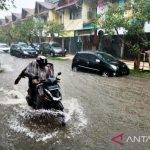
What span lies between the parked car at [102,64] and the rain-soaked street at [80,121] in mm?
4607

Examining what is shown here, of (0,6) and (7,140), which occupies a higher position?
A: (0,6)

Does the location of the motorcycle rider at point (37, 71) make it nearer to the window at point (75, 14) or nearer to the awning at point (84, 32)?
the awning at point (84, 32)

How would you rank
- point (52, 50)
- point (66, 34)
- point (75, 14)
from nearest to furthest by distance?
point (52, 50)
point (66, 34)
point (75, 14)

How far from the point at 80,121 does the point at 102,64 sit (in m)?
10.3

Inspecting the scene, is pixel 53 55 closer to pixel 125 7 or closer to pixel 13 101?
pixel 125 7

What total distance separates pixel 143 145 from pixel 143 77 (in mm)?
12078

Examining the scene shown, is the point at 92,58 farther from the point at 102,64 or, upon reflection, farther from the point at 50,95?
the point at 50,95

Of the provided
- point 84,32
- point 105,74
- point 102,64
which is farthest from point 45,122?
point 84,32

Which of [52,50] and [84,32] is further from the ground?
[84,32]

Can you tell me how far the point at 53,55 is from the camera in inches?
1404

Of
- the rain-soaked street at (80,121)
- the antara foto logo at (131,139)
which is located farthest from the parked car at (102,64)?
the antara foto logo at (131,139)

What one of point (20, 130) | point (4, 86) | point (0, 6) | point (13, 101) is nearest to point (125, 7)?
point (0, 6)

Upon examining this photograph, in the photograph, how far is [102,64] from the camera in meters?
17.9

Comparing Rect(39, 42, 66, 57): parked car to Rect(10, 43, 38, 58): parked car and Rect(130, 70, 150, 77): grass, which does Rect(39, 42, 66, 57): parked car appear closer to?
Rect(10, 43, 38, 58): parked car
